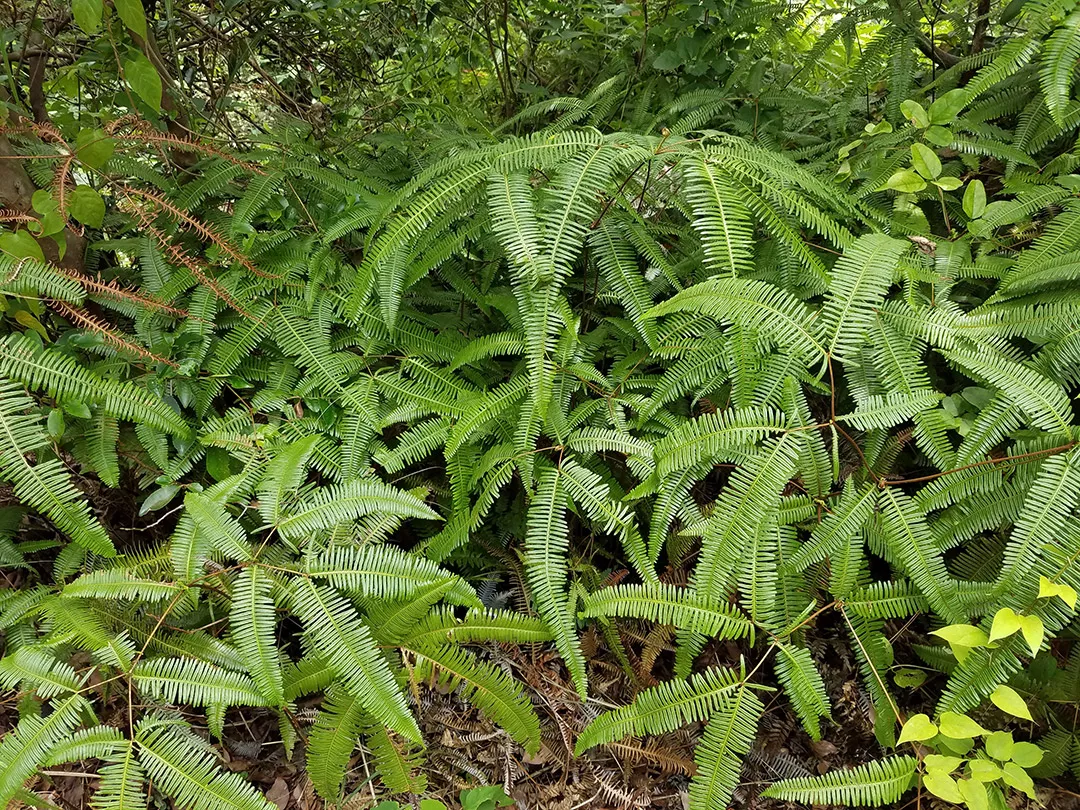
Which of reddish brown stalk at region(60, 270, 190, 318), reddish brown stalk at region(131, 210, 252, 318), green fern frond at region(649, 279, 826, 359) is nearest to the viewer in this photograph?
green fern frond at region(649, 279, 826, 359)

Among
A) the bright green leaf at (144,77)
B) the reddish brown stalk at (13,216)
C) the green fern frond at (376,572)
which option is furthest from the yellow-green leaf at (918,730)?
the bright green leaf at (144,77)

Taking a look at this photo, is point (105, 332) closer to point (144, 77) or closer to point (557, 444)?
point (144, 77)

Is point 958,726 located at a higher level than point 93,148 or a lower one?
lower

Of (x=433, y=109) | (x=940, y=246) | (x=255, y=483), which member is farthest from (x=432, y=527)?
(x=433, y=109)

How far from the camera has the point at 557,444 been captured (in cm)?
214

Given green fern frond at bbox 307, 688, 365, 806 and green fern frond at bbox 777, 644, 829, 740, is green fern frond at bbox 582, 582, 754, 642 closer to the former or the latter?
green fern frond at bbox 777, 644, 829, 740

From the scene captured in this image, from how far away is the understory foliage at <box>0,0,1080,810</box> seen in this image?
1.76m

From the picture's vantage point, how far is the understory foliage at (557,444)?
5.79ft

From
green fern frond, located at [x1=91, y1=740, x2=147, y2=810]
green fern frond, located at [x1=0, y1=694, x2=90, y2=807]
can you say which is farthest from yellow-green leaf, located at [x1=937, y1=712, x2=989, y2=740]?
green fern frond, located at [x1=0, y1=694, x2=90, y2=807]

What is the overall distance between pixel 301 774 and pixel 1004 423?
2429 mm

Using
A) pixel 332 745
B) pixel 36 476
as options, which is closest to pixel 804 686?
pixel 332 745

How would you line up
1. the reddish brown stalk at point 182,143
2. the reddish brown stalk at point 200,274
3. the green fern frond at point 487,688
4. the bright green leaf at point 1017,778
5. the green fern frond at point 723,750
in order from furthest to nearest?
1. the reddish brown stalk at point 200,274
2. the reddish brown stalk at point 182,143
3. the green fern frond at point 487,688
4. the green fern frond at point 723,750
5. the bright green leaf at point 1017,778

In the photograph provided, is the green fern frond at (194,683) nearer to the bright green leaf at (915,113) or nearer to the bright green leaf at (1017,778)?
the bright green leaf at (1017,778)

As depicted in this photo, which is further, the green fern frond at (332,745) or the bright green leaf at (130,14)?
the bright green leaf at (130,14)
